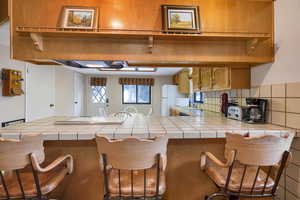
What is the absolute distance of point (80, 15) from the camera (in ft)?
5.15

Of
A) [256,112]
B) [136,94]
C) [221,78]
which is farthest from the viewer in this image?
[136,94]

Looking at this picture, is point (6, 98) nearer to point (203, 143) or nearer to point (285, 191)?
point (203, 143)

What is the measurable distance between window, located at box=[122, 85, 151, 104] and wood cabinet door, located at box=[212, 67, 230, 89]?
15.1 ft

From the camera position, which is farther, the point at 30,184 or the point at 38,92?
the point at 38,92

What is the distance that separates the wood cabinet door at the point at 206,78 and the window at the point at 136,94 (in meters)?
4.08

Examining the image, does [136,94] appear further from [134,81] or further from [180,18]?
[180,18]

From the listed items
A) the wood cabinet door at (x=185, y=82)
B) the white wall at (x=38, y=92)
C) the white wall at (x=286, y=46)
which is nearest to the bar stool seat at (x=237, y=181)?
the white wall at (x=286, y=46)

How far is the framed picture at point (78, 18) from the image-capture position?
1.55 meters

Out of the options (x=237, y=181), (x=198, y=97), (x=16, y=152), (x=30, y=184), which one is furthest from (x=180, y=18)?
(x=198, y=97)

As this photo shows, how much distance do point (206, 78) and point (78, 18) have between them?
6.78ft

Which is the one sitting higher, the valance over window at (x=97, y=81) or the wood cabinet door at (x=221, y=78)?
the valance over window at (x=97, y=81)

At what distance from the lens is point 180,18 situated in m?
1.60

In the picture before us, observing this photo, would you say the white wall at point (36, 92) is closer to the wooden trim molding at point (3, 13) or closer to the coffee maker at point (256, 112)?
the wooden trim molding at point (3, 13)

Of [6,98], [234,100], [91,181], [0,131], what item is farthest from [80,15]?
[6,98]
